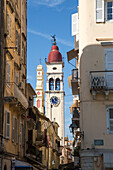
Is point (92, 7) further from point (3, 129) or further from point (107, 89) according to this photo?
point (3, 129)

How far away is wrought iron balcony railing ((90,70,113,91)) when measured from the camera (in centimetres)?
2177

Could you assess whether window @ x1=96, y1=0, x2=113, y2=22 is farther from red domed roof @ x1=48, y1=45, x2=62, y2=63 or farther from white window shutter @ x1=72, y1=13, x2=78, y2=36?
red domed roof @ x1=48, y1=45, x2=62, y2=63

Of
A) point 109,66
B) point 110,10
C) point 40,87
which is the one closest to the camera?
point 109,66

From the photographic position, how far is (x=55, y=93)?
100625 mm

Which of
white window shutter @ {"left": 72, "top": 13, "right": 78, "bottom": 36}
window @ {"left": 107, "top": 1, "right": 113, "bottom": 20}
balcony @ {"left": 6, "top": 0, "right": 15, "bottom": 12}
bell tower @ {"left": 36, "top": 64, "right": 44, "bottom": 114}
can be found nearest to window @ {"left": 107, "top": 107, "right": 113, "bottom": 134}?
window @ {"left": 107, "top": 1, "right": 113, "bottom": 20}

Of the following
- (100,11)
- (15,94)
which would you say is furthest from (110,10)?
(15,94)

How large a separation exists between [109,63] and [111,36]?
5.64 feet

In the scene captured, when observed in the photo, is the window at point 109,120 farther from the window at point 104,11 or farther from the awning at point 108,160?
the window at point 104,11

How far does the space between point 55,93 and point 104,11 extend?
7766cm

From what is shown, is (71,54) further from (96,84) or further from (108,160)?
(108,160)

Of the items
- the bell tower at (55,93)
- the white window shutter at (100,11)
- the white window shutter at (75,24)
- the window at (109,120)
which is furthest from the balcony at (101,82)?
the bell tower at (55,93)

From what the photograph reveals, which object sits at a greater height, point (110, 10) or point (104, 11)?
point (110, 10)

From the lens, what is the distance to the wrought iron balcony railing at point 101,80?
21766mm

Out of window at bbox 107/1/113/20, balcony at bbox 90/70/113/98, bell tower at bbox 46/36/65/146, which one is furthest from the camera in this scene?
bell tower at bbox 46/36/65/146
